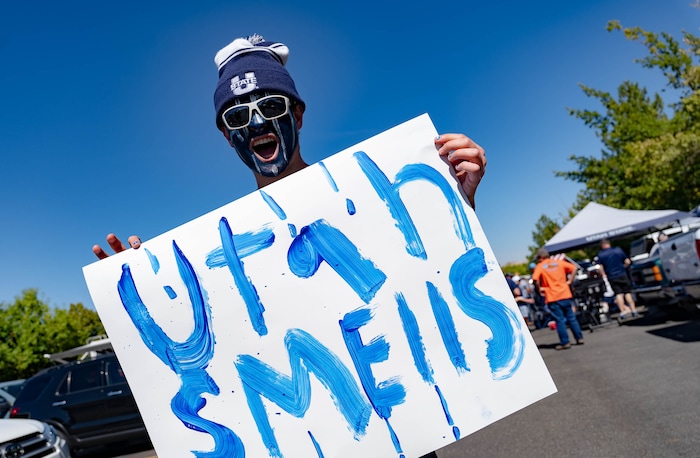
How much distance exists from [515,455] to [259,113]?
373 centimetres

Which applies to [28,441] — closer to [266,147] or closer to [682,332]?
[266,147]

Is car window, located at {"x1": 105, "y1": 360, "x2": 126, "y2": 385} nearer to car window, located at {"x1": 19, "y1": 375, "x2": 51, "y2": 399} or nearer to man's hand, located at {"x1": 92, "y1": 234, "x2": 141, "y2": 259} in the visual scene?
car window, located at {"x1": 19, "y1": 375, "x2": 51, "y2": 399}

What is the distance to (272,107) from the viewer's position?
1.84 meters

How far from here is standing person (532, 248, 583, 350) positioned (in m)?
9.20

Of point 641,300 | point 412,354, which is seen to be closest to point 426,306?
point 412,354

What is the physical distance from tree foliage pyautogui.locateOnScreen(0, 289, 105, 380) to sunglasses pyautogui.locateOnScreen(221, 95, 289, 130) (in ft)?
127

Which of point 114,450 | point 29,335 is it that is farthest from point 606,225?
point 29,335

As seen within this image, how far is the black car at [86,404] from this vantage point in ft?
27.9

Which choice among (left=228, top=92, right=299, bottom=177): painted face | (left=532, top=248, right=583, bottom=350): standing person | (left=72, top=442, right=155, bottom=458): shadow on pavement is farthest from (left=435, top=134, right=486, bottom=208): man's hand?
(left=72, top=442, right=155, bottom=458): shadow on pavement

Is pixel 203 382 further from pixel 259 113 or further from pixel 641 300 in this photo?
pixel 641 300

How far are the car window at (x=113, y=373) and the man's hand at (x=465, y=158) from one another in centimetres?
864

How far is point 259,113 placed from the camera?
1.82 m

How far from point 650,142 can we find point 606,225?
17.5 ft

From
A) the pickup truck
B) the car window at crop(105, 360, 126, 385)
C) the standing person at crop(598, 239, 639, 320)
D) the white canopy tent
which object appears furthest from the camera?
the white canopy tent
